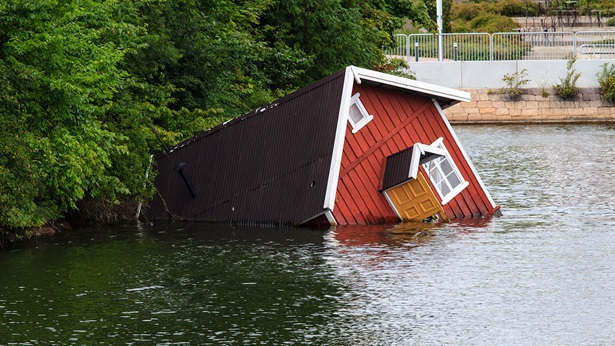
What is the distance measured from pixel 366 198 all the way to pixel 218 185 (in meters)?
3.63

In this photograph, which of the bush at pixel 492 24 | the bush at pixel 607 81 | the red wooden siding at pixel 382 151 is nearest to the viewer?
the red wooden siding at pixel 382 151

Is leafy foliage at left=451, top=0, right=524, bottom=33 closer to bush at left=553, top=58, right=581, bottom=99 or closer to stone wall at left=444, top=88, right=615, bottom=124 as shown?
stone wall at left=444, top=88, right=615, bottom=124

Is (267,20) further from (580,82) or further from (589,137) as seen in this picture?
(580,82)

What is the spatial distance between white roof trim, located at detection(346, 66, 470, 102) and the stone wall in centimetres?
3539

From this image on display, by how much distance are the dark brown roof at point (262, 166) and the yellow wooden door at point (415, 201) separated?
2177mm

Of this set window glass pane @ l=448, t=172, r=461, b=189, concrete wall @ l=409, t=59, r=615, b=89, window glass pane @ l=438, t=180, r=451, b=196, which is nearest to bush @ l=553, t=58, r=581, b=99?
concrete wall @ l=409, t=59, r=615, b=89

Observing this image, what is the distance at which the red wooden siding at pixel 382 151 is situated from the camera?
1201 inches

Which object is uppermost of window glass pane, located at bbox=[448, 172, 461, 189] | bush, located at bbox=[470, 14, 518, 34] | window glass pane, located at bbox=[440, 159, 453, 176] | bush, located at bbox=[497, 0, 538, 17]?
bush, located at bbox=[497, 0, 538, 17]

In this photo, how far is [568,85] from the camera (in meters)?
66.2

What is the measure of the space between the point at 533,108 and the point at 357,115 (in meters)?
37.6

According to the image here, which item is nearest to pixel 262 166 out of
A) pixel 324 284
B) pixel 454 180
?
pixel 454 180

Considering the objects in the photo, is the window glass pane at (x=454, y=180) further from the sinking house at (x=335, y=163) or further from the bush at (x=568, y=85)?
the bush at (x=568, y=85)

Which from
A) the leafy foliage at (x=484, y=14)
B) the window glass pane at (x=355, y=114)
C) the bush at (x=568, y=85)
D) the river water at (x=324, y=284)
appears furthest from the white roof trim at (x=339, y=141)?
the leafy foliage at (x=484, y=14)

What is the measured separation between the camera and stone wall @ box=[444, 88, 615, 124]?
6650 centimetres
